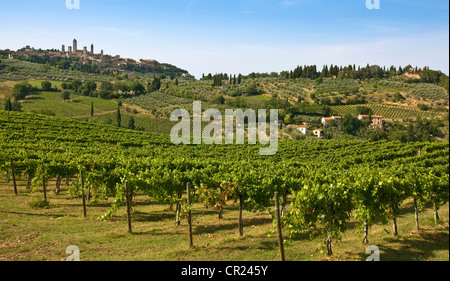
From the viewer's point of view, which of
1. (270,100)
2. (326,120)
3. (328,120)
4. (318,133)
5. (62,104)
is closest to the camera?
(318,133)

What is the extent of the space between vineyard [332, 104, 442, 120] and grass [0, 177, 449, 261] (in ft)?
305

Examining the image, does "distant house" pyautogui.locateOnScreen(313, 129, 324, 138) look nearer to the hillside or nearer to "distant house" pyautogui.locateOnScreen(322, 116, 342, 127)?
the hillside

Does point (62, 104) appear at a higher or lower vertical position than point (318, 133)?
higher

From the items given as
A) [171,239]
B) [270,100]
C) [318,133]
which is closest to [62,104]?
[270,100]

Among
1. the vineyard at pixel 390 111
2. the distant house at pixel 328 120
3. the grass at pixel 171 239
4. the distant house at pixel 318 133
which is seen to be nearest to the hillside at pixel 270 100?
the vineyard at pixel 390 111

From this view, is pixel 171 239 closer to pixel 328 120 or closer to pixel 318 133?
pixel 318 133

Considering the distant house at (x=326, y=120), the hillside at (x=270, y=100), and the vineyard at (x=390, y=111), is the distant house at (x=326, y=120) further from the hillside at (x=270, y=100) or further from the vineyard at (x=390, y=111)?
the vineyard at (x=390, y=111)

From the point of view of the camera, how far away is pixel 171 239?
1121cm

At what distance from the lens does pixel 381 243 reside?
1076 cm

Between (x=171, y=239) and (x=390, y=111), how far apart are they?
109 m

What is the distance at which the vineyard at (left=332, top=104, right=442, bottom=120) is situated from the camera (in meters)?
94.4

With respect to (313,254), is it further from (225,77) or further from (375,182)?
(225,77)

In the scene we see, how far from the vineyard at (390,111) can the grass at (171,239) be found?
9308 centimetres
